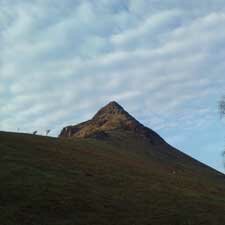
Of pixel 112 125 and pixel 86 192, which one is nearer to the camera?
pixel 86 192

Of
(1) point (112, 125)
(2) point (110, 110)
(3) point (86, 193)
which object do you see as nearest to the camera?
(3) point (86, 193)

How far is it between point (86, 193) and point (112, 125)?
7030 centimetres

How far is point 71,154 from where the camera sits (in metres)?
46.4

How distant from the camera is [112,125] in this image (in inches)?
3991

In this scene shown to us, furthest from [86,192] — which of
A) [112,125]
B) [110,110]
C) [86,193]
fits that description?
[110,110]

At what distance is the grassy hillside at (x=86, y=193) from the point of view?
25.7 meters

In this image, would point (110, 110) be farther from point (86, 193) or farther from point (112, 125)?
point (86, 193)

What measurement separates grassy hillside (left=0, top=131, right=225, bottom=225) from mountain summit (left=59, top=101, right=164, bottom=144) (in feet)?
160

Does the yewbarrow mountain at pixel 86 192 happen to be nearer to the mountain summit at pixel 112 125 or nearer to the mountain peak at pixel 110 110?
the mountain summit at pixel 112 125

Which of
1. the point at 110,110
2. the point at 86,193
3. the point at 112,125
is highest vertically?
the point at 110,110

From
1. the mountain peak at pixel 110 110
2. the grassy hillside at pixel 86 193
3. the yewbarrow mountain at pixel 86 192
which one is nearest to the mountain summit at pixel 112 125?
the mountain peak at pixel 110 110

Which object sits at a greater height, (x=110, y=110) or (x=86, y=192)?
(x=110, y=110)

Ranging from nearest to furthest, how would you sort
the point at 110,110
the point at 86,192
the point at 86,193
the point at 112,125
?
the point at 86,193 → the point at 86,192 → the point at 112,125 → the point at 110,110

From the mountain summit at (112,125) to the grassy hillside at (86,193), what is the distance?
160 feet
